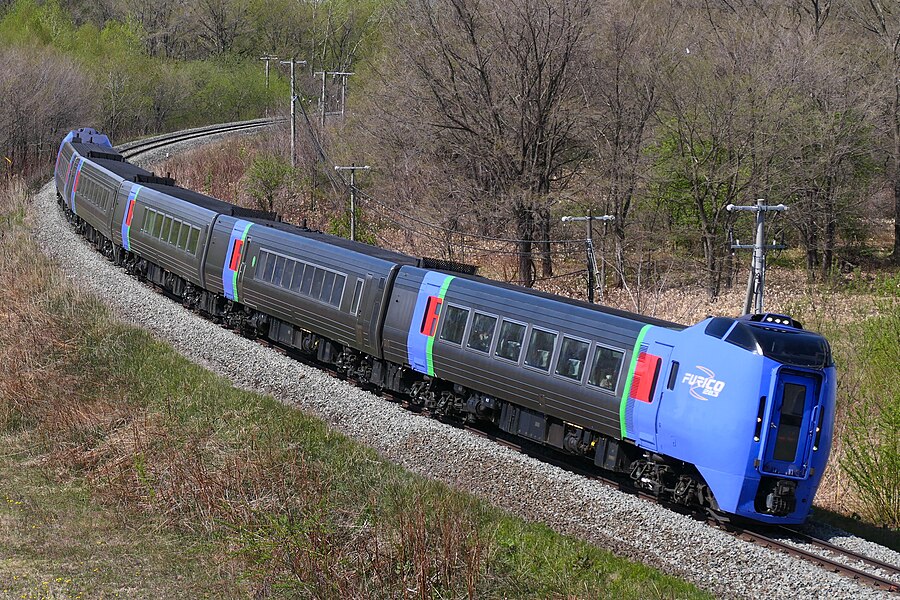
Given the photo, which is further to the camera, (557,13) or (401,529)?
(557,13)

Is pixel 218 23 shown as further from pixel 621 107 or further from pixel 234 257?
pixel 234 257

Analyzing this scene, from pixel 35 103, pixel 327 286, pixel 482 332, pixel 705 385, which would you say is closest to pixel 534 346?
pixel 482 332

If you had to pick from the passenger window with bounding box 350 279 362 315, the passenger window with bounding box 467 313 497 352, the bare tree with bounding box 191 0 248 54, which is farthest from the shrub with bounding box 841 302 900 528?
the bare tree with bounding box 191 0 248 54

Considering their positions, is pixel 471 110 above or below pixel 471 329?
above

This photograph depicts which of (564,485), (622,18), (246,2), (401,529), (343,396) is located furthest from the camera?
(246,2)

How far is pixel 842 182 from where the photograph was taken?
31891mm

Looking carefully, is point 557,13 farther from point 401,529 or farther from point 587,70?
point 401,529

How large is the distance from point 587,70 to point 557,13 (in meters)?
2.30

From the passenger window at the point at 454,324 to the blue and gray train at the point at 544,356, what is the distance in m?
0.03

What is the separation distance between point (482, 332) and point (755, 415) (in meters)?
4.76

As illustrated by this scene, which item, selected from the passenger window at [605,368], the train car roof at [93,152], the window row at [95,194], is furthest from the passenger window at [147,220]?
the passenger window at [605,368]

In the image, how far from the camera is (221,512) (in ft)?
40.6

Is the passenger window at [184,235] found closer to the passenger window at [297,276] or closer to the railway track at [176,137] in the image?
the passenger window at [297,276]

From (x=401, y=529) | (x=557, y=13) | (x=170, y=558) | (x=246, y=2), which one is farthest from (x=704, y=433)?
(x=246, y=2)
